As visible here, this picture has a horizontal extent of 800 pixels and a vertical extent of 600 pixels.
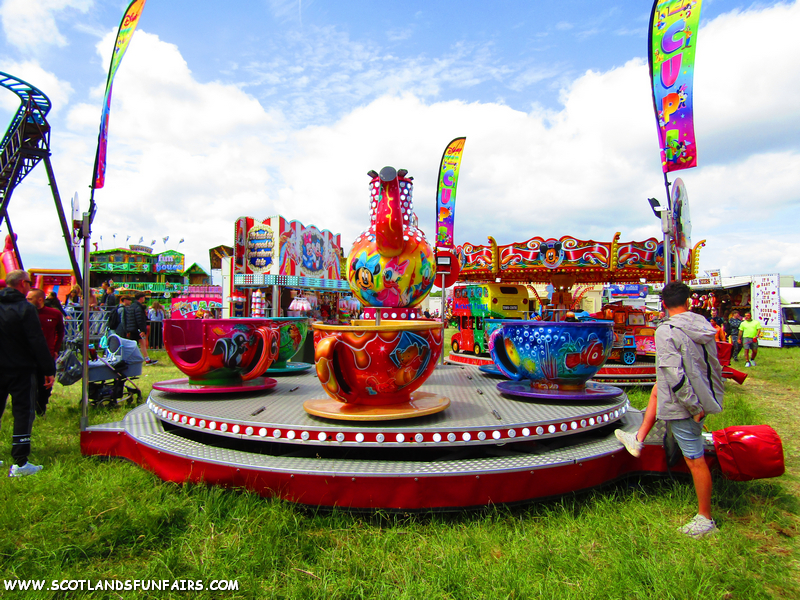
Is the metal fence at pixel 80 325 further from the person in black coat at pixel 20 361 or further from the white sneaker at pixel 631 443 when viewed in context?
the white sneaker at pixel 631 443

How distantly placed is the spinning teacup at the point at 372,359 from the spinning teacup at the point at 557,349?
3.92 feet

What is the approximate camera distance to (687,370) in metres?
2.62

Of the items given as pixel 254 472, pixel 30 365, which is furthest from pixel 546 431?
pixel 30 365

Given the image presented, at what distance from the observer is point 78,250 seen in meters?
3.67

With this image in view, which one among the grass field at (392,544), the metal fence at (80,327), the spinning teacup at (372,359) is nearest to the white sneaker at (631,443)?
the grass field at (392,544)

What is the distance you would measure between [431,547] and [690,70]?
21.9 ft

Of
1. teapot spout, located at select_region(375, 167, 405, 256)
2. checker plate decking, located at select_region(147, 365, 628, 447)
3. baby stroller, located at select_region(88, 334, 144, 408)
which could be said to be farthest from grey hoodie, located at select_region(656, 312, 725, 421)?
baby stroller, located at select_region(88, 334, 144, 408)

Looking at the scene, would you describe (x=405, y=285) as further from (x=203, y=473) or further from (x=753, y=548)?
(x=753, y=548)

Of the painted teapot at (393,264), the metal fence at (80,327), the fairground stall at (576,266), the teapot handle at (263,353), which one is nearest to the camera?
the teapot handle at (263,353)

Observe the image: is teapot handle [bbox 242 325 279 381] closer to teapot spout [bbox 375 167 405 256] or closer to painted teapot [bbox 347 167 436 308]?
painted teapot [bbox 347 167 436 308]

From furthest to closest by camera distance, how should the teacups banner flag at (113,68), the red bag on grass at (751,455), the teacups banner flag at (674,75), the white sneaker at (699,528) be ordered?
the teacups banner flag at (113,68) < the teacups banner flag at (674,75) < the red bag on grass at (751,455) < the white sneaker at (699,528)

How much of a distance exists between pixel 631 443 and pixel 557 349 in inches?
39.8

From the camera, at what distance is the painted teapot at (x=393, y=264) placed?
478 centimetres

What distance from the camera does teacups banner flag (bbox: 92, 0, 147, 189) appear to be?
594cm
